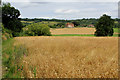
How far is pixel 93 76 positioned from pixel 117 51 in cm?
307

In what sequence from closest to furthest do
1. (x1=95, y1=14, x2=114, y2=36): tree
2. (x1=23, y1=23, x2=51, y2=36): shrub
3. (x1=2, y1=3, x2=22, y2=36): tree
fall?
(x1=2, y1=3, x2=22, y2=36): tree, (x1=95, y1=14, x2=114, y2=36): tree, (x1=23, y1=23, x2=51, y2=36): shrub

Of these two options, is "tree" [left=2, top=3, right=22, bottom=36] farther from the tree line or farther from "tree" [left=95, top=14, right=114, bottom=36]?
"tree" [left=95, top=14, right=114, bottom=36]

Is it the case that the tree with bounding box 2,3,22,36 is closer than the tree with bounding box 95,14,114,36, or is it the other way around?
the tree with bounding box 2,3,22,36

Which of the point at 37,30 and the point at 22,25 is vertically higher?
the point at 22,25

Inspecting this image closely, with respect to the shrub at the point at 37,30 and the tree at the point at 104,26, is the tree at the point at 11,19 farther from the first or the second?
the tree at the point at 104,26

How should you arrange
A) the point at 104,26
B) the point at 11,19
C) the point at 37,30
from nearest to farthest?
the point at 11,19
the point at 104,26
the point at 37,30

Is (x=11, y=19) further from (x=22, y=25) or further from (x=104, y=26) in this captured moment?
(x=104, y=26)

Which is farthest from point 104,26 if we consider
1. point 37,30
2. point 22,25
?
point 22,25

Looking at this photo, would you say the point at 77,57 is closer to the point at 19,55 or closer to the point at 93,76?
the point at 93,76

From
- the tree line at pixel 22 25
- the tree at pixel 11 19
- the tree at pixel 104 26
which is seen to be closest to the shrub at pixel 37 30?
the tree line at pixel 22 25

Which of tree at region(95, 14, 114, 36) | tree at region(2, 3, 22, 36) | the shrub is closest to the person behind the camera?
tree at region(2, 3, 22, 36)

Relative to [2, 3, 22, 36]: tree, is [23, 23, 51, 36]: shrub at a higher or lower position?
lower

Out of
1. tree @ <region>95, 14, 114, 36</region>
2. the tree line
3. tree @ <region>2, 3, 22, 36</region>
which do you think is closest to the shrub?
the tree line

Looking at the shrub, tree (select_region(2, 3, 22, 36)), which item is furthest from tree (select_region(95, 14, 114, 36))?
tree (select_region(2, 3, 22, 36))
